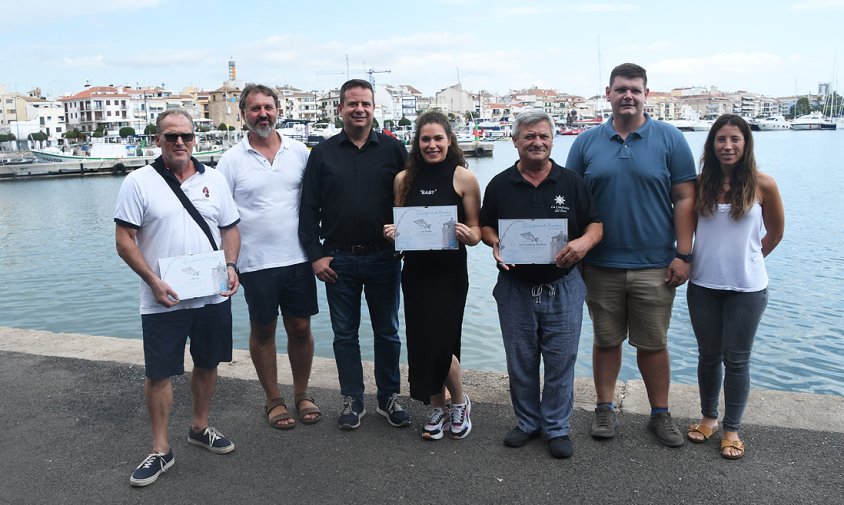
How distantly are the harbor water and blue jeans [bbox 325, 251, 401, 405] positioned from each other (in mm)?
4537

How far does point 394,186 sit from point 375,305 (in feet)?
2.61

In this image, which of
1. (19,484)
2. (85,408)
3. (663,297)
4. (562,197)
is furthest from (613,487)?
(85,408)

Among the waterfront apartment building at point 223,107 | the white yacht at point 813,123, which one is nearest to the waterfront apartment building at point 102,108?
the waterfront apartment building at point 223,107

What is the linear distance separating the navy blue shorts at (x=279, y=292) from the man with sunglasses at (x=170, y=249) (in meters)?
0.30

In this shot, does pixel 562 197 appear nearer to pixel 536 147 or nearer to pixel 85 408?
pixel 536 147

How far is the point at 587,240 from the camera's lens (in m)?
3.84

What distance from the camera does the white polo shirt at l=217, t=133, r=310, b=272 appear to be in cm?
436

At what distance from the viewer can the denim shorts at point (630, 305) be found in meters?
4.08

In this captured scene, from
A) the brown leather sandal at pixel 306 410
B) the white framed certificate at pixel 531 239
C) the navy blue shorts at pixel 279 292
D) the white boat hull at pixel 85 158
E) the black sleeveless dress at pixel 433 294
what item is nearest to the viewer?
the white framed certificate at pixel 531 239

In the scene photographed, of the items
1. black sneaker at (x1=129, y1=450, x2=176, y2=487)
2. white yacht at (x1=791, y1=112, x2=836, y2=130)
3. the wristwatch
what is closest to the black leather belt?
black sneaker at (x1=129, y1=450, x2=176, y2=487)

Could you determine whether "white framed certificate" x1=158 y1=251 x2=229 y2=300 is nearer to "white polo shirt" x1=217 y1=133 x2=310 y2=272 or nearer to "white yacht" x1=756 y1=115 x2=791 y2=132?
"white polo shirt" x1=217 y1=133 x2=310 y2=272

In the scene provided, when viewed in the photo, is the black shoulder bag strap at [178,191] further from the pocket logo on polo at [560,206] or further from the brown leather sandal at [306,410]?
the pocket logo on polo at [560,206]

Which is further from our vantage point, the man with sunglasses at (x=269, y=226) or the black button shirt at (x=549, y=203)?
the man with sunglasses at (x=269, y=226)

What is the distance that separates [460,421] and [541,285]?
1013 millimetres
